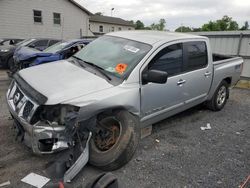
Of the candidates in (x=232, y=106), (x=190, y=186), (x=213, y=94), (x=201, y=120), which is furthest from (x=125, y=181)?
(x=232, y=106)

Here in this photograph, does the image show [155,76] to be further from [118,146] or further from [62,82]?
[62,82]

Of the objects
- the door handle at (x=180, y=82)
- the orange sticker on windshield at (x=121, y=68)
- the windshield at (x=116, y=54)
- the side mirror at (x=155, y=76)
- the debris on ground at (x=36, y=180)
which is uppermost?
the windshield at (x=116, y=54)

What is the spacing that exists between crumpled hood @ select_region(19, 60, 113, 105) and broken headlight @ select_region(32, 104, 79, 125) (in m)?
0.10

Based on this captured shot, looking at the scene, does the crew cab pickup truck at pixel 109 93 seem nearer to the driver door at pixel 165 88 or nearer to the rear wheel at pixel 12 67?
A: the driver door at pixel 165 88

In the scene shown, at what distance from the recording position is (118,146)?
2.99 m

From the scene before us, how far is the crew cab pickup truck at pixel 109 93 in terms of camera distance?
2.67 meters

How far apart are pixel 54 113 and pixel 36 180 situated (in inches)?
33.6

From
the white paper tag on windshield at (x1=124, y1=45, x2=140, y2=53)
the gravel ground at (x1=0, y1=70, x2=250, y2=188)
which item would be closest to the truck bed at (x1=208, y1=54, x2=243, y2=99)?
the gravel ground at (x1=0, y1=70, x2=250, y2=188)

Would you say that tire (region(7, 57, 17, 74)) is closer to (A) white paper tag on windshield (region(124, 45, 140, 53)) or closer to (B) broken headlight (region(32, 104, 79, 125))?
(A) white paper tag on windshield (region(124, 45, 140, 53))

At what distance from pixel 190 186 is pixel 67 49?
6253mm

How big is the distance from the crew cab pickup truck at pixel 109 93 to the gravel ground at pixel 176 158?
377mm

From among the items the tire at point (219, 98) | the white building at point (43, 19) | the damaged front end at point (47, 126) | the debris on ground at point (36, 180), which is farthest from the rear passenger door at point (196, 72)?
the white building at point (43, 19)

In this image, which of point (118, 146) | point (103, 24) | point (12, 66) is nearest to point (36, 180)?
point (118, 146)

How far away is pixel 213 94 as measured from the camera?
5285mm
